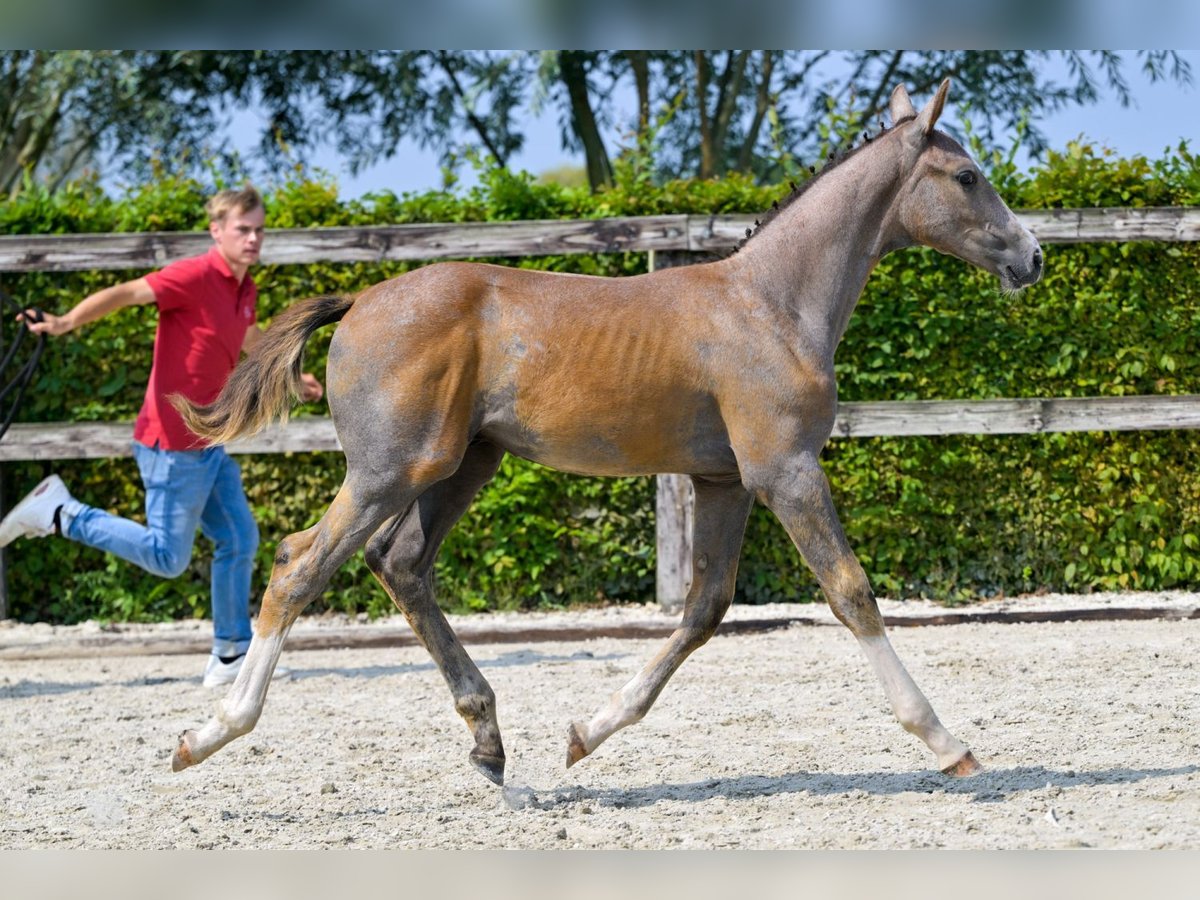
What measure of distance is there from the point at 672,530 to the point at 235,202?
113 inches

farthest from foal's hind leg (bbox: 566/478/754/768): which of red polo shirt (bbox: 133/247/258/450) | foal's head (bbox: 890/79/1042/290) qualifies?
red polo shirt (bbox: 133/247/258/450)

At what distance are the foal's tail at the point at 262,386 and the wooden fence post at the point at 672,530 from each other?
10.4ft

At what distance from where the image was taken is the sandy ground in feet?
11.4

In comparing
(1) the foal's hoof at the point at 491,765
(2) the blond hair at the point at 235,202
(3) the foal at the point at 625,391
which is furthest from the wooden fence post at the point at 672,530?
(1) the foal's hoof at the point at 491,765

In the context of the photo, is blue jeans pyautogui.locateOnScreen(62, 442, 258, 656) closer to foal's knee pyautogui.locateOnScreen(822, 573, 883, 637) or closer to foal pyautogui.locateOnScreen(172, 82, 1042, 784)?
foal pyautogui.locateOnScreen(172, 82, 1042, 784)

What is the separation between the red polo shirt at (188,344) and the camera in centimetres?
563

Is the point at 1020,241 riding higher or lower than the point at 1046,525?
higher

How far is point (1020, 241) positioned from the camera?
3.93 m

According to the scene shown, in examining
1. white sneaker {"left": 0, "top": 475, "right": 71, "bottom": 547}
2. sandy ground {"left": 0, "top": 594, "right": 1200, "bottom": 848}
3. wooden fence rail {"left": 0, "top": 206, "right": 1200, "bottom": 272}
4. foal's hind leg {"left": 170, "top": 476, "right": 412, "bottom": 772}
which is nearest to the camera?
sandy ground {"left": 0, "top": 594, "right": 1200, "bottom": 848}

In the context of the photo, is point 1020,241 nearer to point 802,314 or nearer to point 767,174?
point 802,314

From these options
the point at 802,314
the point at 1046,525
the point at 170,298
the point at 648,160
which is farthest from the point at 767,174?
the point at 802,314

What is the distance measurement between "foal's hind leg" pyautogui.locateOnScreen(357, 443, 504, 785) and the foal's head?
5.01 feet

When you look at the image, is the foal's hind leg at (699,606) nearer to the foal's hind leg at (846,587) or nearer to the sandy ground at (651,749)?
the sandy ground at (651,749)
